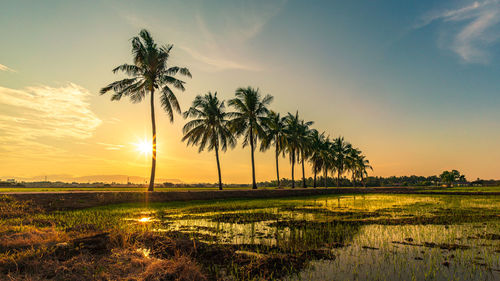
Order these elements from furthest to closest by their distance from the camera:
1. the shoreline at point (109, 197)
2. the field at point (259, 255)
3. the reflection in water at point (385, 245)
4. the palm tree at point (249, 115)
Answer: the palm tree at point (249, 115) < the shoreline at point (109, 197) < the reflection in water at point (385, 245) < the field at point (259, 255)

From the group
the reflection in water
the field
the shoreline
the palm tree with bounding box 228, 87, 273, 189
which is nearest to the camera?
the field

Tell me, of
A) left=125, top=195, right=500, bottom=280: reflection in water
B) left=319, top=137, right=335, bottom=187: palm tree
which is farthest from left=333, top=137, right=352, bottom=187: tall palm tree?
left=125, top=195, right=500, bottom=280: reflection in water

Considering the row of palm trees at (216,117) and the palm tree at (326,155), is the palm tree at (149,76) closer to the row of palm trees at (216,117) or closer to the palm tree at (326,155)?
the row of palm trees at (216,117)

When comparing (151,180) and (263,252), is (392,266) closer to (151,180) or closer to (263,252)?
(263,252)

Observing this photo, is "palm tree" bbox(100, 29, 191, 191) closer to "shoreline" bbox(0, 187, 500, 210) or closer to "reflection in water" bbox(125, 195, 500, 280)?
"shoreline" bbox(0, 187, 500, 210)

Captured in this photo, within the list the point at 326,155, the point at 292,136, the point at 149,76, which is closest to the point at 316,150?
the point at 326,155

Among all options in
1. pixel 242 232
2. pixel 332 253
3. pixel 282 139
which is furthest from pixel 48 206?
pixel 282 139

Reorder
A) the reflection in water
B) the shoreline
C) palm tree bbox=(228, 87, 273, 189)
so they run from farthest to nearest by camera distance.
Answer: palm tree bbox=(228, 87, 273, 189), the shoreline, the reflection in water

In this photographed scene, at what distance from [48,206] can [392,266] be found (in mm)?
17318

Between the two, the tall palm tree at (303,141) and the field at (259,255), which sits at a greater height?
the tall palm tree at (303,141)

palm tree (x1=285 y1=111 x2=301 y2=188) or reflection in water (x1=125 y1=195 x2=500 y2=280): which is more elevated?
palm tree (x1=285 y1=111 x2=301 y2=188)

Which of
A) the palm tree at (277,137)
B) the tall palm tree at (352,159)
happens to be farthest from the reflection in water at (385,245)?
the tall palm tree at (352,159)

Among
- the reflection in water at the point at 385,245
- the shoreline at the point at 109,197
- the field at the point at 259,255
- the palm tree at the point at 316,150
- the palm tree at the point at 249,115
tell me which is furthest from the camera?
the palm tree at the point at 316,150

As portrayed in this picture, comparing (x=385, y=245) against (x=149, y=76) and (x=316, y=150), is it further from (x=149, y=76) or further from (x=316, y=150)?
(x=316, y=150)
